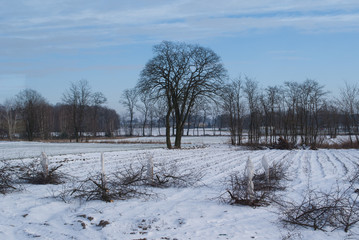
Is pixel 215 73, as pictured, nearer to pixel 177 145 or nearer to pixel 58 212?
pixel 177 145

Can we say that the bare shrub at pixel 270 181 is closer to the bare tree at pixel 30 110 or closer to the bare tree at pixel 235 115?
the bare tree at pixel 235 115

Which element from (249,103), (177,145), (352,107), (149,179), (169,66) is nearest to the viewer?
(149,179)

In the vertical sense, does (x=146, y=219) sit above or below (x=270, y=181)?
below

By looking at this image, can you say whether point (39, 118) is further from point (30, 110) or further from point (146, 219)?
point (146, 219)

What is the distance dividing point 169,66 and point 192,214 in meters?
27.7

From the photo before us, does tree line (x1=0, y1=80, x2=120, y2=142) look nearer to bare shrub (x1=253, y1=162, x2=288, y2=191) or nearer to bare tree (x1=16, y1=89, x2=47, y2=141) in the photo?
bare tree (x1=16, y1=89, x2=47, y2=141)

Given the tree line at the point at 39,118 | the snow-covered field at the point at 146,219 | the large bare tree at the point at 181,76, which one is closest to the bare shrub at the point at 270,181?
the snow-covered field at the point at 146,219

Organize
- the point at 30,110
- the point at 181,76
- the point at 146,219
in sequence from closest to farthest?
the point at 146,219, the point at 181,76, the point at 30,110

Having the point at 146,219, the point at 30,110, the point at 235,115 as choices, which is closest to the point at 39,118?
the point at 30,110

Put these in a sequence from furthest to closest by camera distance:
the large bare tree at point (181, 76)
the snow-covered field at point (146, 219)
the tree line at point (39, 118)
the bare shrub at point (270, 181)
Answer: the tree line at point (39, 118)
the large bare tree at point (181, 76)
the bare shrub at point (270, 181)
the snow-covered field at point (146, 219)

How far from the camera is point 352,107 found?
4153 cm

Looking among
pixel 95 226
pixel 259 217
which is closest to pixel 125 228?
pixel 95 226

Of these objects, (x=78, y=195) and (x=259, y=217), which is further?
(x=78, y=195)

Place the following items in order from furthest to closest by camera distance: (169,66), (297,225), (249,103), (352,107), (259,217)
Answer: (249,103), (352,107), (169,66), (259,217), (297,225)
